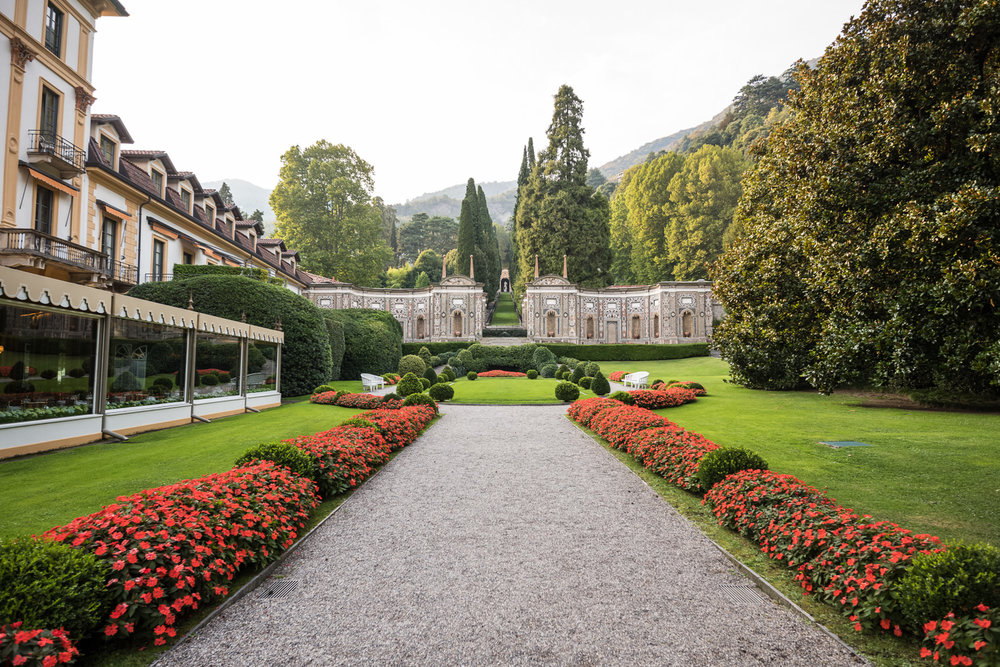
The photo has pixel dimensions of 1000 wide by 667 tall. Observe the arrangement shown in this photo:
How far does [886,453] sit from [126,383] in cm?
1628

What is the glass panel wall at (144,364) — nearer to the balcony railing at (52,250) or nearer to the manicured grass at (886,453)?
the balcony railing at (52,250)

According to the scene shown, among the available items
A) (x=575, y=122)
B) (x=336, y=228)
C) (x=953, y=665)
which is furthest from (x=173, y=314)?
(x=575, y=122)

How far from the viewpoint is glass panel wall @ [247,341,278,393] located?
16.3 meters

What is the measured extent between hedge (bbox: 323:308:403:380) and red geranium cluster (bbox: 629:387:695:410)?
1650 cm

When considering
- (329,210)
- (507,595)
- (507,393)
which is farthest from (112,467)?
(329,210)

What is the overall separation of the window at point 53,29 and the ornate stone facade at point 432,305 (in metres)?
32.6

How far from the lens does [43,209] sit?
52.7 feet

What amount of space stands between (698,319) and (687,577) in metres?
46.8

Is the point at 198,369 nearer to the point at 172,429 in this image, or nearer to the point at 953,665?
the point at 172,429

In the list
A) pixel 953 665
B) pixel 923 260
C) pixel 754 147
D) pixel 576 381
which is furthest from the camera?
pixel 576 381

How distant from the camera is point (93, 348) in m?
10.3

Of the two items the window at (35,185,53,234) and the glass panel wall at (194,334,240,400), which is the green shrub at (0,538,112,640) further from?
the window at (35,185,53,234)

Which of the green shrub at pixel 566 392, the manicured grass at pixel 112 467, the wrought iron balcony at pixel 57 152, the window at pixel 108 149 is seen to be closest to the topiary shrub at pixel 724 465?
the manicured grass at pixel 112 467

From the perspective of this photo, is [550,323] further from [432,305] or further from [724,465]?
[724,465]
